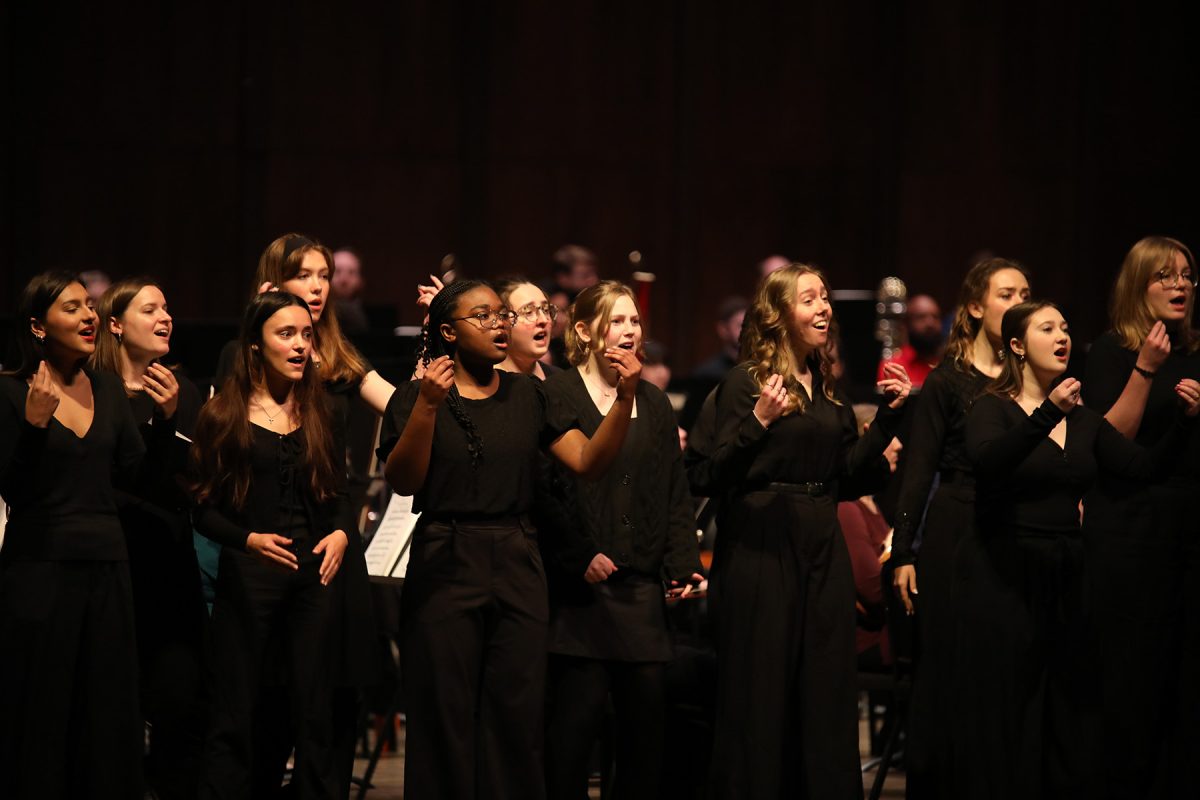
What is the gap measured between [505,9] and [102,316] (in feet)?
21.0

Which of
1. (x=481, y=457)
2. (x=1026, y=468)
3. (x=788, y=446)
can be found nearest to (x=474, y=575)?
(x=481, y=457)

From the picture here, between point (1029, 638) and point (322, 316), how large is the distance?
2.24 meters

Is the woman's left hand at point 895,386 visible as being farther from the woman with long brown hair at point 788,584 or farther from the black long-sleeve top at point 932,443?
the black long-sleeve top at point 932,443

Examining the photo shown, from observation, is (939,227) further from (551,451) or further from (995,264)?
(551,451)

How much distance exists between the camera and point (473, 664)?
4.05 metres

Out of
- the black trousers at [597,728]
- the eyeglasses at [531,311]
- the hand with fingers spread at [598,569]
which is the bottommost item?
the black trousers at [597,728]

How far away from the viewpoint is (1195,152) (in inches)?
451

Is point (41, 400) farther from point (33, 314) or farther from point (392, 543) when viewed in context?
point (392, 543)

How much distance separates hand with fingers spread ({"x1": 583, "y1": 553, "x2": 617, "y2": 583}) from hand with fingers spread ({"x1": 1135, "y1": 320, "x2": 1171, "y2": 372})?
1690 mm

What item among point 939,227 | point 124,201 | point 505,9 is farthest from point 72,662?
point 939,227

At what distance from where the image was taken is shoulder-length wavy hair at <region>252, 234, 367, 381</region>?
4695 mm

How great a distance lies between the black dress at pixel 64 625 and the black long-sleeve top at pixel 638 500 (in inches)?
44.0

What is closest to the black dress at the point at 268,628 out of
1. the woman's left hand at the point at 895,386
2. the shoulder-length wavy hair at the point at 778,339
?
the shoulder-length wavy hair at the point at 778,339

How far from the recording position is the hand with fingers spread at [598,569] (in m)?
4.37
